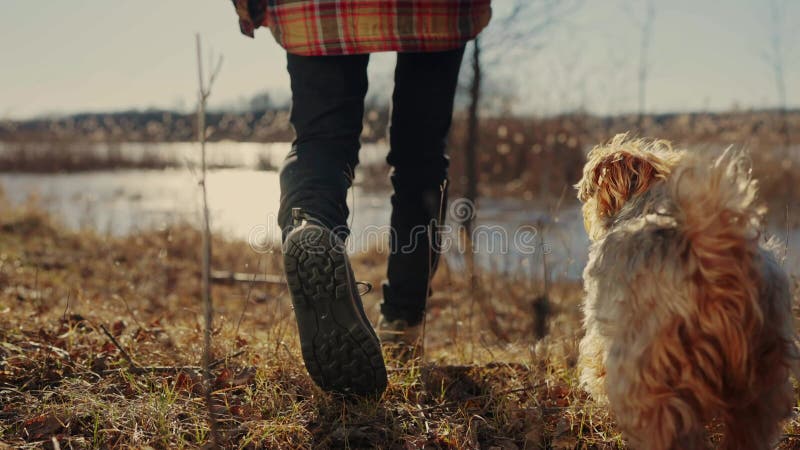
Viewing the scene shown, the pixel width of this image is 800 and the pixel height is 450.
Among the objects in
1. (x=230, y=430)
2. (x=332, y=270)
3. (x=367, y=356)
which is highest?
(x=332, y=270)

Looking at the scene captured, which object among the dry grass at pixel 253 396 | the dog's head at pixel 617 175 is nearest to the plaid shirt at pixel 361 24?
the dog's head at pixel 617 175

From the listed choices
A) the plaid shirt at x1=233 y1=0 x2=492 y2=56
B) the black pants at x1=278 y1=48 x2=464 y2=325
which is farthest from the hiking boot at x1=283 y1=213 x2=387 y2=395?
the plaid shirt at x1=233 y1=0 x2=492 y2=56

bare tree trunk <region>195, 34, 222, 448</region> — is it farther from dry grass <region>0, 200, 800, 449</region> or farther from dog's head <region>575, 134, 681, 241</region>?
dog's head <region>575, 134, 681, 241</region>

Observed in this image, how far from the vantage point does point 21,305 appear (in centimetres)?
341

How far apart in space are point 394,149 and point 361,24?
566 mm

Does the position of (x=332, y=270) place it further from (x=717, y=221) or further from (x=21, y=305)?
(x=21, y=305)

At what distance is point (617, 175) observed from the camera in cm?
208

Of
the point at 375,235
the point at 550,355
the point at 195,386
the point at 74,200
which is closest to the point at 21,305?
the point at 195,386

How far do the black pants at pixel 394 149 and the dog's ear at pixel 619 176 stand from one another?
0.64 metres

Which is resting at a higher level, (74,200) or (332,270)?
(74,200)

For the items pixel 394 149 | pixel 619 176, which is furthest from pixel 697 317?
pixel 394 149

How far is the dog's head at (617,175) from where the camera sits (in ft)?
6.70

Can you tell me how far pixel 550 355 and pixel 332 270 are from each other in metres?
1.33

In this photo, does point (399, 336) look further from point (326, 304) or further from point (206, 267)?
point (206, 267)
